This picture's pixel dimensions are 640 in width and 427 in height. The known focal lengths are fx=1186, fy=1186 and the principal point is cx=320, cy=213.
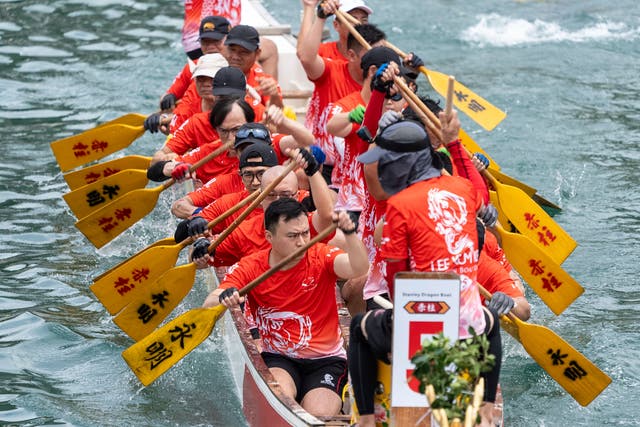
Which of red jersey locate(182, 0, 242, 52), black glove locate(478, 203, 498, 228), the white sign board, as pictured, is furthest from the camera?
red jersey locate(182, 0, 242, 52)

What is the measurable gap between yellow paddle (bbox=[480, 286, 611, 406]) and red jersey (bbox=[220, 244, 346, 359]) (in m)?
0.87

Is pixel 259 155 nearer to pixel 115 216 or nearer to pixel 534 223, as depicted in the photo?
pixel 534 223

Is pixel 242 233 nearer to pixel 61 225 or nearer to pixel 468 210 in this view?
pixel 468 210

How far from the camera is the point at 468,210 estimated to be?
183 inches

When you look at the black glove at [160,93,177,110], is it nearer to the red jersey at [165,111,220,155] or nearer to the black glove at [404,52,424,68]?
the red jersey at [165,111,220,155]

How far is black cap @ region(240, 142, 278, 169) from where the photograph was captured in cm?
Answer: 652

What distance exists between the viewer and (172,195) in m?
10.2

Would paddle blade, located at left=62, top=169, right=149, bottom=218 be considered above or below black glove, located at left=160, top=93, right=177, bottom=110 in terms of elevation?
below

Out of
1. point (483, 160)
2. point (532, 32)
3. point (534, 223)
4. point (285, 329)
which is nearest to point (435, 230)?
point (285, 329)

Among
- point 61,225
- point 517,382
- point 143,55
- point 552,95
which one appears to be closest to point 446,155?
point 517,382

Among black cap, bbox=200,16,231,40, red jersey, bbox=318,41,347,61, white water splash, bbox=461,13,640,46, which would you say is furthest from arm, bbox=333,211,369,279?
white water splash, bbox=461,13,640,46

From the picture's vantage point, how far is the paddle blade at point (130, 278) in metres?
6.96

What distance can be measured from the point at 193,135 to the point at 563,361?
3.28m

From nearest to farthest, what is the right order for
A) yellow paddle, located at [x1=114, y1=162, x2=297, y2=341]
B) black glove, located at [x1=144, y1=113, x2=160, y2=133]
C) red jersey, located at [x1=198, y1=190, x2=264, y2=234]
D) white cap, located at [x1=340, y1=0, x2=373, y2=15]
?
yellow paddle, located at [x1=114, y1=162, x2=297, y2=341] < red jersey, located at [x1=198, y1=190, x2=264, y2=234] < white cap, located at [x1=340, y1=0, x2=373, y2=15] < black glove, located at [x1=144, y1=113, x2=160, y2=133]
